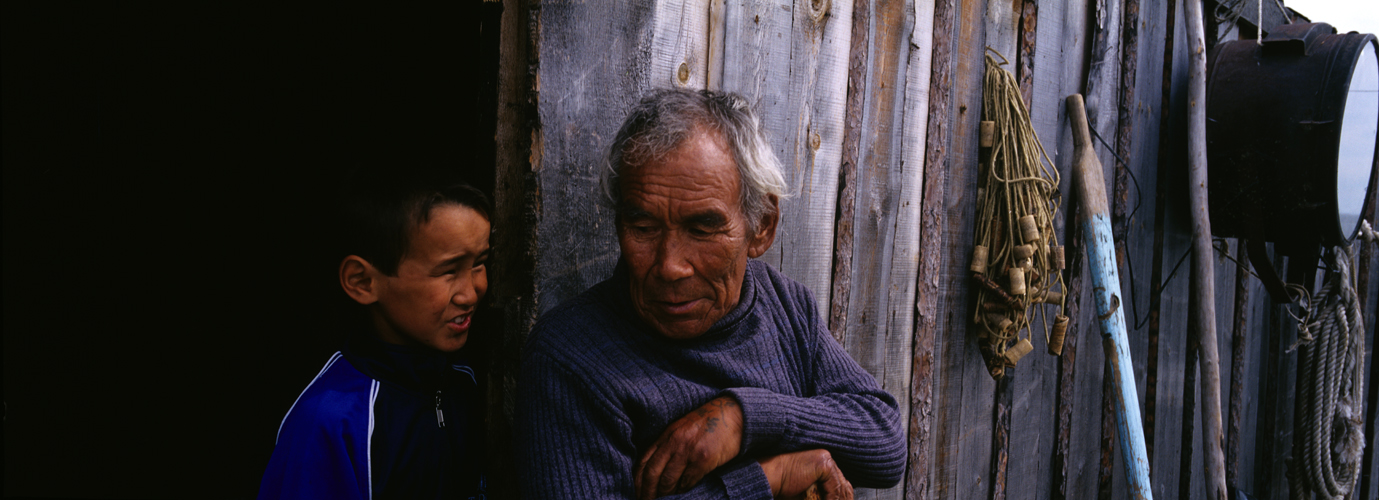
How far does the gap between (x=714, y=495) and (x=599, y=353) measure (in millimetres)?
304

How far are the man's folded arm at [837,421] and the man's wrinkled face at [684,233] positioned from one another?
178 millimetres

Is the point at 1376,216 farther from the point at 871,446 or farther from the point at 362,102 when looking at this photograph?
the point at 362,102

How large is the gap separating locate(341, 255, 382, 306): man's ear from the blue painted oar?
238 cm

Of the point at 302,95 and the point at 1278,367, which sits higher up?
the point at 302,95

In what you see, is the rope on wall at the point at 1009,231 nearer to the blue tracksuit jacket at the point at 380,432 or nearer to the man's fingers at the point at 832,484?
the man's fingers at the point at 832,484

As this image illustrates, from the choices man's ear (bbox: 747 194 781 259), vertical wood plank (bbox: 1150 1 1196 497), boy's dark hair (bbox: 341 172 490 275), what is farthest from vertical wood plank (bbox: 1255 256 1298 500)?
boy's dark hair (bbox: 341 172 490 275)

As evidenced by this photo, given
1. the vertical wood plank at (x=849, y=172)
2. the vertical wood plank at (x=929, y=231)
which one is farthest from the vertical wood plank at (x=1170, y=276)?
the vertical wood plank at (x=849, y=172)

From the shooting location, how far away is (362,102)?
258 cm

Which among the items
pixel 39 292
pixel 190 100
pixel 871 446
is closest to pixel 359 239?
pixel 871 446

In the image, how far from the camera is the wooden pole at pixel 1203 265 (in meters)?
2.84

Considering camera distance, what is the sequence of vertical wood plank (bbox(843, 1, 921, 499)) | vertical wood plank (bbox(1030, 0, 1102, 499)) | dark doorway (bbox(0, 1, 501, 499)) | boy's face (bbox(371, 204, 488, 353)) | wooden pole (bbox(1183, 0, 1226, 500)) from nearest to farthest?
boy's face (bbox(371, 204, 488, 353)), vertical wood plank (bbox(843, 1, 921, 499)), dark doorway (bbox(0, 1, 501, 499)), vertical wood plank (bbox(1030, 0, 1102, 499)), wooden pole (bbox(1183, 0, 1226, 500))

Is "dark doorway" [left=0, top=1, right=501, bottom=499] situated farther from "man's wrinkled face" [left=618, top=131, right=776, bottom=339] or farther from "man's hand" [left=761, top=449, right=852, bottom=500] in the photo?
"man's hand" [left=761, top=449, right=852, bottom=500]

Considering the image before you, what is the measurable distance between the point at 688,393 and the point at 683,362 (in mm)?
61

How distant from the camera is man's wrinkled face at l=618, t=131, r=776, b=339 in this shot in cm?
120
